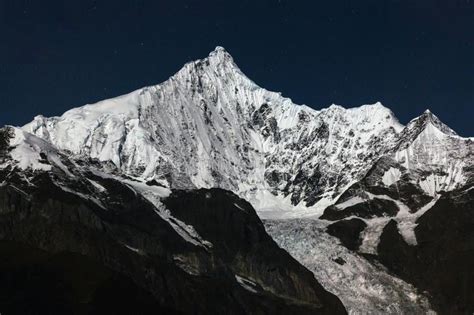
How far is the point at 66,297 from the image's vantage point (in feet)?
656

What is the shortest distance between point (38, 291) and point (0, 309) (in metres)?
24.3

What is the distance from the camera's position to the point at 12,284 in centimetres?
19962

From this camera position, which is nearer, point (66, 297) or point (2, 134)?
point (2, 134)

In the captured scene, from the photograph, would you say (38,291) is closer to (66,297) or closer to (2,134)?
(66,297)

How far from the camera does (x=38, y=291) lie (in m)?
198

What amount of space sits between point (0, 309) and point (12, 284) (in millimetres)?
25995

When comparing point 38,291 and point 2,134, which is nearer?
point 2,134

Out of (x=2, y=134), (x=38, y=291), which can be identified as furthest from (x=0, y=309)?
(x=2, y=134)

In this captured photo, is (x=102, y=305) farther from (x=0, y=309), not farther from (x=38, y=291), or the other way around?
(x=0, y=309)

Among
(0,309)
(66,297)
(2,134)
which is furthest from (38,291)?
(2,134)

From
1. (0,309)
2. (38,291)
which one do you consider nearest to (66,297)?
(38,291)

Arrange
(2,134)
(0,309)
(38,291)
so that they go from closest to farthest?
(2,134)
(0,309)
(38,291)

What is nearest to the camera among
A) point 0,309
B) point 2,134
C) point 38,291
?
point 2,134

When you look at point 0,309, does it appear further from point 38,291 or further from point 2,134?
point 2,134
